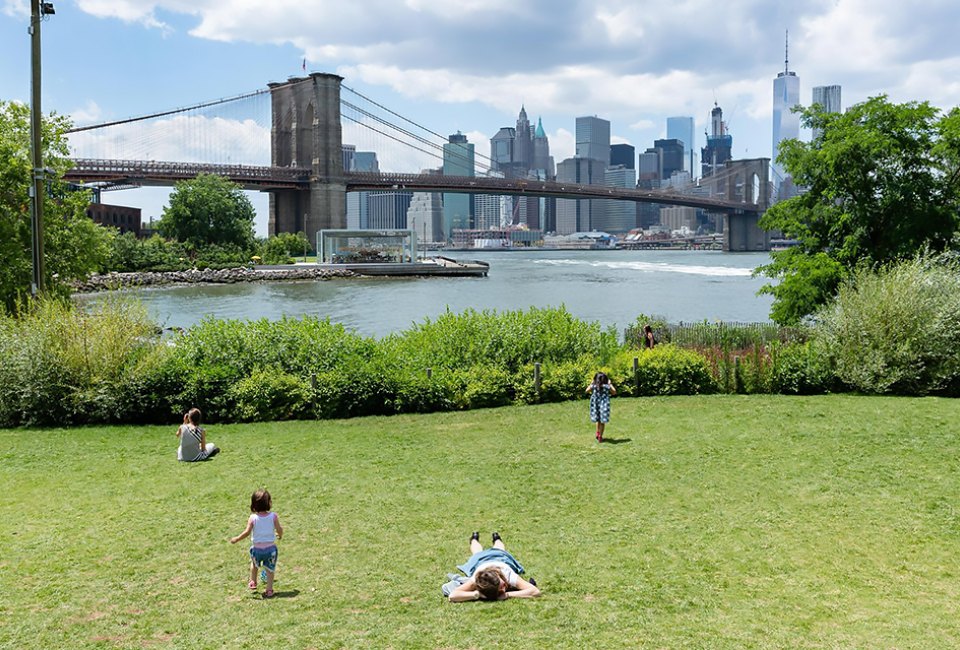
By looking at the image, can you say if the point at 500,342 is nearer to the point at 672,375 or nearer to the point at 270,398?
the point at 672,375

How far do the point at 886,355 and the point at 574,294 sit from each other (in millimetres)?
47665

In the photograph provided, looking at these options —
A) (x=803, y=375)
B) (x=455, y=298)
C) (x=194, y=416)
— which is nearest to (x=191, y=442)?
(x=194, y=416)

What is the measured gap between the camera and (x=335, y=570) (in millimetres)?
8320

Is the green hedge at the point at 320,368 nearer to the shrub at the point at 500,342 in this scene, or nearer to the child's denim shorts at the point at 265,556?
the shrub at the point at 500,342

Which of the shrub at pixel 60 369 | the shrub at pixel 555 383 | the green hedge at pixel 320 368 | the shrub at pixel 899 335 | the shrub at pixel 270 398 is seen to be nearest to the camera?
the shrub at pixel 60 369

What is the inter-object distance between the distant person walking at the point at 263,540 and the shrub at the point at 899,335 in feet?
49.9

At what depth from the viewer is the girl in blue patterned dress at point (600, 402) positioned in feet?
45.7

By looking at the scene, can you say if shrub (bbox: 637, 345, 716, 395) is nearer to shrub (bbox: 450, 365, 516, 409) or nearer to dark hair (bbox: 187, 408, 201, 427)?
shrub (bbox: 450, 365, 516, 409)

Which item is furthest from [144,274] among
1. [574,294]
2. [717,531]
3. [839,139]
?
[717,531]

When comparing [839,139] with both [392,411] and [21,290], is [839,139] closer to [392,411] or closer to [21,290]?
[392,411]

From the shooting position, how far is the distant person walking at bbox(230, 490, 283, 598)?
25.3 feet

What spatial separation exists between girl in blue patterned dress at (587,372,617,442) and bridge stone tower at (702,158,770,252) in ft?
428

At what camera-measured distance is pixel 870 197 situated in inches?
1037

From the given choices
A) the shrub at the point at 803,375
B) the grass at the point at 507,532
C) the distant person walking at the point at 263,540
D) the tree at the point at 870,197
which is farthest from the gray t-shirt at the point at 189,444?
the tree at the point at 870,197
